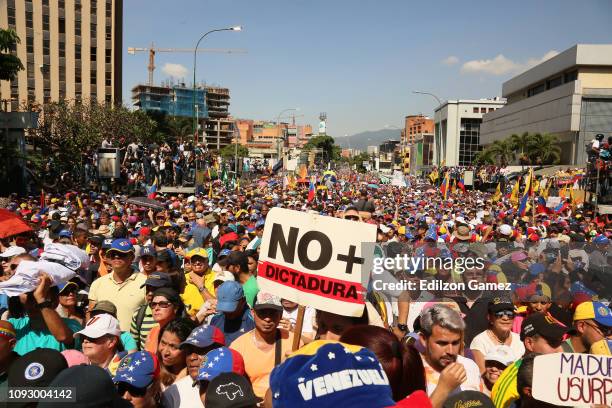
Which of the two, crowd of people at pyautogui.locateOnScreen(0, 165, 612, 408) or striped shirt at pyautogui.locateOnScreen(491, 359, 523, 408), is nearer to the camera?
crowd of people at pyautogui.locateOnScreen(0, 165, 612, 408)

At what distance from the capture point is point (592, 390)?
2334 mm

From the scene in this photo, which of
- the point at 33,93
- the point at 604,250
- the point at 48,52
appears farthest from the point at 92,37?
the point at 604,250

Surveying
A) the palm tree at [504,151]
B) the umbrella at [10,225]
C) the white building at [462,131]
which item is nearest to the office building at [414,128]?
the white building at [462,131]

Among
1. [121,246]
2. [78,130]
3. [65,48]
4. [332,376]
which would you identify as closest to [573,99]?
[78,130]

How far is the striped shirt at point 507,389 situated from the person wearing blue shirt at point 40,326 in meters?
2.87

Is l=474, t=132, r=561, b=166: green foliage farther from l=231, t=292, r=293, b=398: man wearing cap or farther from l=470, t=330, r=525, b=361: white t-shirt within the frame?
l=231, t=292, r=293, b=398: man wearing cap

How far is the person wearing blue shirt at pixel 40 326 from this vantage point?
11.9ft

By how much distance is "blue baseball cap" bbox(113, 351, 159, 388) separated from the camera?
109 inches

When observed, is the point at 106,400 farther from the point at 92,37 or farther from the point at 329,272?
the point at 92,37

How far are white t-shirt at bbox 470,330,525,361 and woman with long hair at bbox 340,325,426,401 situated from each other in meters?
1.93

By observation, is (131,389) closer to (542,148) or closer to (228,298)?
(228,298)

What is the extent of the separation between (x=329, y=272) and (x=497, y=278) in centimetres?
223

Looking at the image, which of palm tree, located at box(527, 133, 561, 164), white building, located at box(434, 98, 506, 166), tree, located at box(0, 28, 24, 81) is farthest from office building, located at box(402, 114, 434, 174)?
tree, located at box(0, 28, 24, 81)

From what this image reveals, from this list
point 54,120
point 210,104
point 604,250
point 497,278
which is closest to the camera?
point 497,278
